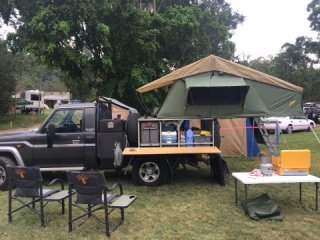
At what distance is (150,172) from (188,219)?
2.44 m

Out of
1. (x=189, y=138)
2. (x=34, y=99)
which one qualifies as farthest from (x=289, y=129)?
(x=34, y=99)

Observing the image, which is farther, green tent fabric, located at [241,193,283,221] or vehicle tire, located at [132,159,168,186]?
vehicle tire, located at [132,159,168,186]

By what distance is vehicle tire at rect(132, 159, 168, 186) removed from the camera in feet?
27.2

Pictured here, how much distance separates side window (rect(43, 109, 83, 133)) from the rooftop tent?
1.77 m

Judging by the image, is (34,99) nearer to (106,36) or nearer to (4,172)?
(106,36)

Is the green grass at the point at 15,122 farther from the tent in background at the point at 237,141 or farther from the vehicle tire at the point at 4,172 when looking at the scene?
the vehicle tire at the point at 4,172

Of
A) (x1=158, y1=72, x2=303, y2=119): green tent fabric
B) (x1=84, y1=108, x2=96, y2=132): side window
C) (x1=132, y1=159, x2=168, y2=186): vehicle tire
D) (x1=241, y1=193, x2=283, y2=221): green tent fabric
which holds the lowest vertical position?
(x1=241, y1=193, x2=283, y2=221): green tent fabric

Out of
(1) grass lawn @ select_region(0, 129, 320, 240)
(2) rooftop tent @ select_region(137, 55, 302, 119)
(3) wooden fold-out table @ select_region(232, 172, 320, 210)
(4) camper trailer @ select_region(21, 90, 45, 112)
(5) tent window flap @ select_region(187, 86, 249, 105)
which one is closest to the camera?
(1) grass lawn @ select_region(0, 129, 320, 240)

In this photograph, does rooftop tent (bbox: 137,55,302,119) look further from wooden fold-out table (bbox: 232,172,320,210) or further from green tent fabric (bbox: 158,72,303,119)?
wooden fold-out table (bbox: 232,172,320,210)

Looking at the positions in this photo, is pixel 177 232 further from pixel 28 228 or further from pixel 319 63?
pixel 319 63

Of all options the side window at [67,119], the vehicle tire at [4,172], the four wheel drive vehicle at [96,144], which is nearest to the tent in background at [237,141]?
the four wheel drive vehicle at [96,144]

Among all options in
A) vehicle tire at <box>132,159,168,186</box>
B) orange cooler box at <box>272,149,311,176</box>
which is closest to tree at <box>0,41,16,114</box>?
vehicle tire at <box>132,159,168,186</box>

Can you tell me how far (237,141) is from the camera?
1301 centimetres

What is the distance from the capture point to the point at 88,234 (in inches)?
212
